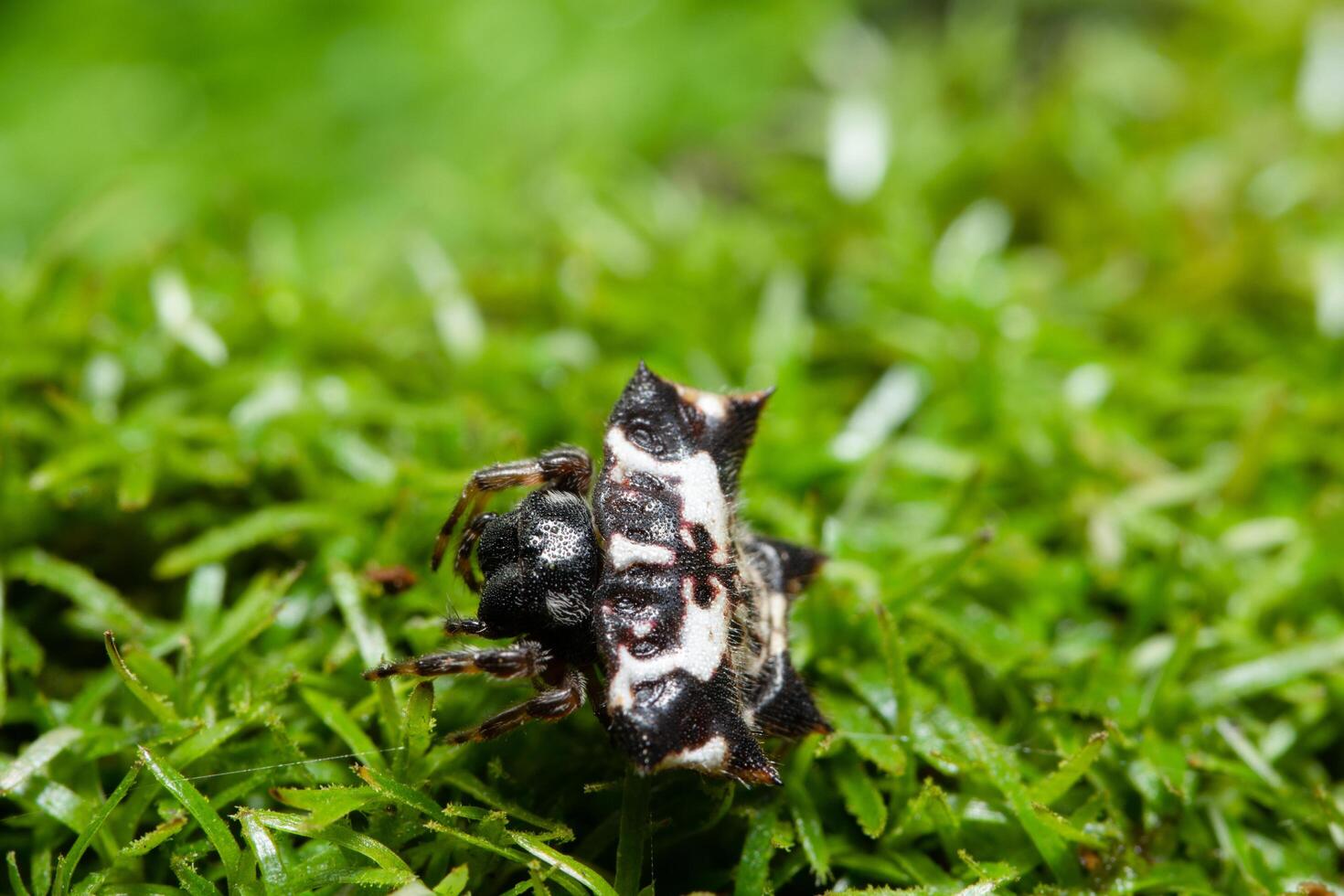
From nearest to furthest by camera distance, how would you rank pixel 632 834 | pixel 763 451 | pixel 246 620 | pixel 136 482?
pixel 632 834, pixel 246 620, pixel 136 482, pixel 763 451

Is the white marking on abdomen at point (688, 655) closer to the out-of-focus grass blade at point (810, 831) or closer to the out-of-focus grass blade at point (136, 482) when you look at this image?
the out-of-focus grass blade at point (810, 831)

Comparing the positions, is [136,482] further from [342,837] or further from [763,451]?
[763,451]

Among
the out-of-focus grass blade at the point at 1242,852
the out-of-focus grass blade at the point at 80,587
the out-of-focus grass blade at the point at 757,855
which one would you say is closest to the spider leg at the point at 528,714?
the out-of-focus grass blade at the point at 757,855

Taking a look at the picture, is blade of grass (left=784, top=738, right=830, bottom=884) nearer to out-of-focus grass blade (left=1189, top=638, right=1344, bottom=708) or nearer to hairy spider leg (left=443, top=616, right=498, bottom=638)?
hairy spider leg (left=443, top=616, right=498, bottom=638)

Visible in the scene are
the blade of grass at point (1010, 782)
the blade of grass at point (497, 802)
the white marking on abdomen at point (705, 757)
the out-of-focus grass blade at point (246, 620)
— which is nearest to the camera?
the white marking on abdomen at point (705, 757)

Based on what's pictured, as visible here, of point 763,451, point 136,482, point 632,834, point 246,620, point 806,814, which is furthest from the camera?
point 763,451

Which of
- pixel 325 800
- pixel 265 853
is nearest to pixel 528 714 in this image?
pixel 325 800
